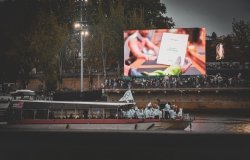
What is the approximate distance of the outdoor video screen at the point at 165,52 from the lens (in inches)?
2648

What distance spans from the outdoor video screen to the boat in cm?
2432

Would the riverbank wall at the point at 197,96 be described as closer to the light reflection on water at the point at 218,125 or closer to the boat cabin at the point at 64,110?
the light reflection on water at the point at 218,125

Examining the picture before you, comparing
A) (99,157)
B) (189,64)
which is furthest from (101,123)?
(189,64)

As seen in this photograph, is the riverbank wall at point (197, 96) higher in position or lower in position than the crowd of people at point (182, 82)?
lower

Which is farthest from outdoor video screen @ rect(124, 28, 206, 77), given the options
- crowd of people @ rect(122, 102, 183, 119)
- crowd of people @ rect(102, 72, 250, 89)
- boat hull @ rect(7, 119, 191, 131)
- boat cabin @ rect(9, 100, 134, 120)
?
boat hull @ rect(7, 119, 191, 131)

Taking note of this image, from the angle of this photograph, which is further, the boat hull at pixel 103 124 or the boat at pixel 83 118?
the boat hull at pixel 103 124

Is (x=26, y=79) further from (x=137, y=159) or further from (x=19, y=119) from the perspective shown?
(x=137, y=159)

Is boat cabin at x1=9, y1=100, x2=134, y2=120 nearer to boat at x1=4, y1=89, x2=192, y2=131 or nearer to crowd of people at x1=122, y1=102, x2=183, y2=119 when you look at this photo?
boat at x1=4, y1=89, x2=192, y2=131

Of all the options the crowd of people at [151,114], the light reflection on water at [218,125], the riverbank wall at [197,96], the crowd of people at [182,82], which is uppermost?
the crowd of people at [182,82]

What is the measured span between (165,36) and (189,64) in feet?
17.2

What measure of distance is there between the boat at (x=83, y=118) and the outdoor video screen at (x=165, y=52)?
2432 cm

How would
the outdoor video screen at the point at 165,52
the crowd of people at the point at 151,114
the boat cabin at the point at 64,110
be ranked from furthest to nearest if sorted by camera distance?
1. the outdoor video screen at the point at 165,52
2. the crowd of people at the point at 151,114
3. the boat cabin at the point at 64,110

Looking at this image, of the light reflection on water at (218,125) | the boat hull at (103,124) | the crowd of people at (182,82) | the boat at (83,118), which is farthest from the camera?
the crowd of people at (182,82)

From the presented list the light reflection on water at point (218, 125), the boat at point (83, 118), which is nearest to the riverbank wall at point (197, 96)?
the light reflection on water at point (218, 125)
